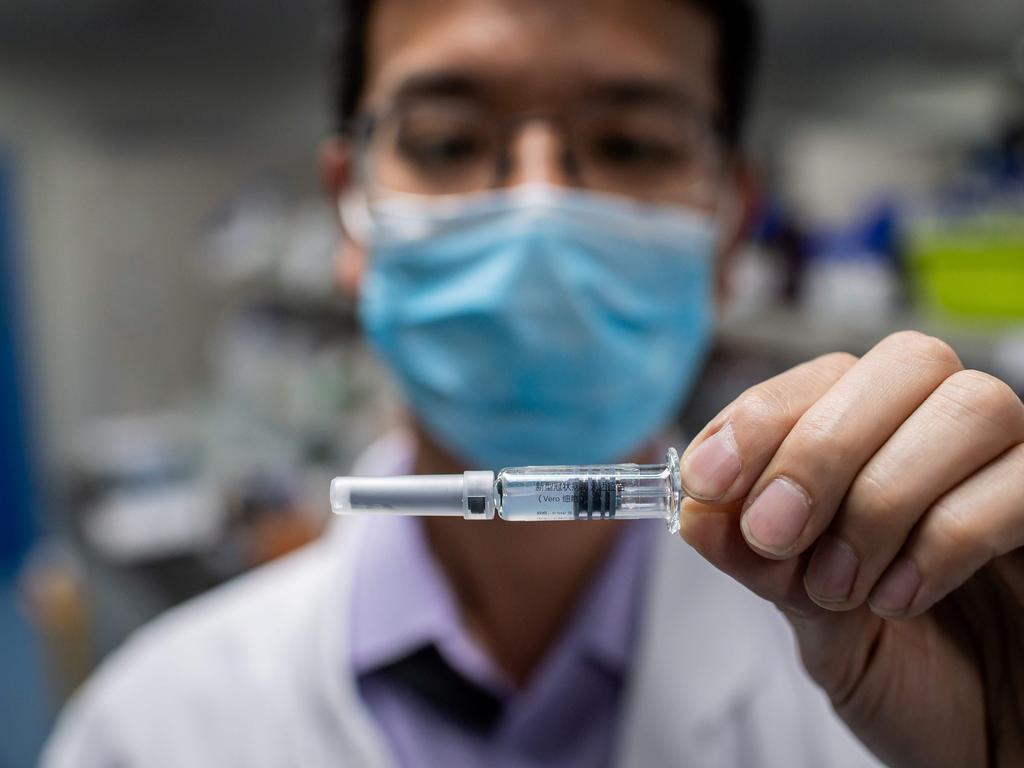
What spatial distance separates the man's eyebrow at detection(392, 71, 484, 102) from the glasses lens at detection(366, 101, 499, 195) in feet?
0.04

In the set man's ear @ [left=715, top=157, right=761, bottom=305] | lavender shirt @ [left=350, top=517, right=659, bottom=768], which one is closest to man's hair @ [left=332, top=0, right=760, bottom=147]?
man's ear @ [left=715, top=157, right=761, bottom=305]

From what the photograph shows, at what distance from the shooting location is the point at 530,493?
20.1 inches

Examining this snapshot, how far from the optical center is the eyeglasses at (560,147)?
0.89 meters

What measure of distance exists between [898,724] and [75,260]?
10.5ft

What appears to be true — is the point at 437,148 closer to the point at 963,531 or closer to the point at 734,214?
the point at 734,214

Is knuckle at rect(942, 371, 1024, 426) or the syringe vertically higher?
knuckle at rect(942, 371, 1024, 426)

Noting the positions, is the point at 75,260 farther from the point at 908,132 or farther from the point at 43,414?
the point at 908,132

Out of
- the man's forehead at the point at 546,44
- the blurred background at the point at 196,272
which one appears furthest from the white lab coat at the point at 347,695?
the blurred background at the point at 196,272

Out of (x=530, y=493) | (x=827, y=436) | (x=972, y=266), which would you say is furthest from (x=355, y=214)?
(x=972, y=266)

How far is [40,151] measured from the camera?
9.50 ft

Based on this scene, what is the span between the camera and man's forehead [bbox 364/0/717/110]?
857mm

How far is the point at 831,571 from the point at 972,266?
83cm

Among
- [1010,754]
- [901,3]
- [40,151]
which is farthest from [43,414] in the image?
[1010,754]

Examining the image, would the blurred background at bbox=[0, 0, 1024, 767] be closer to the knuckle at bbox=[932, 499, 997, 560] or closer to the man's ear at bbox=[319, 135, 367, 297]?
the man's ear at bbox=[319, 135, 367, 297]
